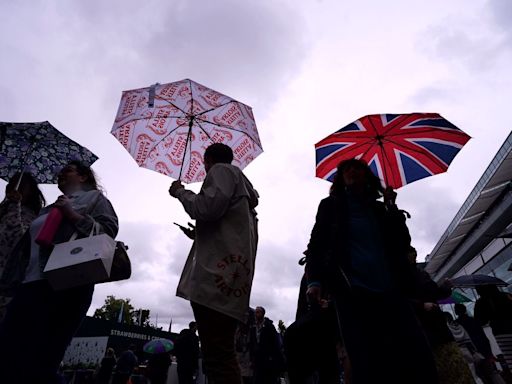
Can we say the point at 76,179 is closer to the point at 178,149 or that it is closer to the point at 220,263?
the point at 220,263

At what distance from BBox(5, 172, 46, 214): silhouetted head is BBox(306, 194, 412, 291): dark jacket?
2623 mm

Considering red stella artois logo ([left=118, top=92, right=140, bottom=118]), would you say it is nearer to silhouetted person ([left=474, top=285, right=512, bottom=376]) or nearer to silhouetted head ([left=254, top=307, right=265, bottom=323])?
silhouetted head ([left=254, top=307, right=265, bottom=323])

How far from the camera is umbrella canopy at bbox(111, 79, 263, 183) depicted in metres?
3.87

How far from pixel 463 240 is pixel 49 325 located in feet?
107

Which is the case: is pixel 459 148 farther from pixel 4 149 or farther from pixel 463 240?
pixel 463 240

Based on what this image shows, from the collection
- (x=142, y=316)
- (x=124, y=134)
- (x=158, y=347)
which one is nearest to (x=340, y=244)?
(x=124, y=134)

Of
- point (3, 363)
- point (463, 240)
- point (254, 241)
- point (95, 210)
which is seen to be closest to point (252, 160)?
point (254, 241)

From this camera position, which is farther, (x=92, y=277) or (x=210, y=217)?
(x=210, y=217)

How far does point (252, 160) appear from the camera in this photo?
3924 millimetres

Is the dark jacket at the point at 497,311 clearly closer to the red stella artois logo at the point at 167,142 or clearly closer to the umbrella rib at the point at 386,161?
the umbrella rib at the point at 386,161

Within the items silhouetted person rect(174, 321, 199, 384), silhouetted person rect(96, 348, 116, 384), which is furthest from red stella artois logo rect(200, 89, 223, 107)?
silhouetted person rect(96, 348, 116, 384)

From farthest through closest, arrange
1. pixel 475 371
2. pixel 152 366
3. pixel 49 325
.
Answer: pixel 152 366
pixel 475 371
pixel 49 325

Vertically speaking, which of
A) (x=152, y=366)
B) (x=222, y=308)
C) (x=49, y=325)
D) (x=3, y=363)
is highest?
(x=152, y=366)

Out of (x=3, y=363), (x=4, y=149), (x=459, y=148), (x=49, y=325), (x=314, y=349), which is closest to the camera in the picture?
(x=3, y=363)
